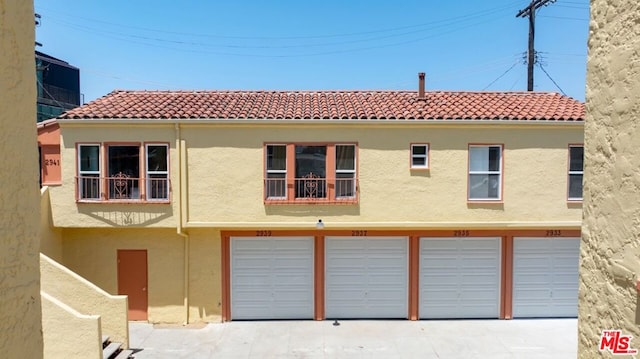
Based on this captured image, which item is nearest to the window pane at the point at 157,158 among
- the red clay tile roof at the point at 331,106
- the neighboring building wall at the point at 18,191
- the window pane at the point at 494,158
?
the red clay tile roof at the point at 331,106

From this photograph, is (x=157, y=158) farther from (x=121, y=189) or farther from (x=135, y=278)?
(x=135, y=278)

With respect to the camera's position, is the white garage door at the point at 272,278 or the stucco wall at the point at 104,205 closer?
the stucco wall at the point at 104,205

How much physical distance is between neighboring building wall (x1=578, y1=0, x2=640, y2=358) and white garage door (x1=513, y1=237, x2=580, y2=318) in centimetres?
1047

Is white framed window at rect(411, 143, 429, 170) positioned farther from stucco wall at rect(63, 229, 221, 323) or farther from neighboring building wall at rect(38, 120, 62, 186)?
neighboring building wall at rect(38, 120, 62, 186)

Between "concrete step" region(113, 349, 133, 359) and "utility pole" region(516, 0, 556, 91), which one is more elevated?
"utility pole" region(516, 0, 556, 91)

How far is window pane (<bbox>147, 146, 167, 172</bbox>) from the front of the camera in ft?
37.7

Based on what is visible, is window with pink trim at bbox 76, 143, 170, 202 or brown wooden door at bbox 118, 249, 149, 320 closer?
window with pink trim at bbox 76, 143, 170, 202

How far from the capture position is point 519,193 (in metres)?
11.5

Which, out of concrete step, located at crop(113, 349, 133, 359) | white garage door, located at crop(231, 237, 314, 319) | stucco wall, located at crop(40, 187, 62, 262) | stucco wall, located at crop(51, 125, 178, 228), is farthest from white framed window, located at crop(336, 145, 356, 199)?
stucco wall, located at crop(40, 187, 62, 262)

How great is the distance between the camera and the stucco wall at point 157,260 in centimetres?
1203

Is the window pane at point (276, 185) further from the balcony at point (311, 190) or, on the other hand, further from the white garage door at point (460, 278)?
the white garage door at point (460, 278)

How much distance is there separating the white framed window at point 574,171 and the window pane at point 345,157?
21.3ft

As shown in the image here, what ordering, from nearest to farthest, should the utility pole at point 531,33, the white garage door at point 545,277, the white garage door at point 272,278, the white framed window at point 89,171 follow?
1. the white framed window at point 89,171
2. the white garage door at point 272,278
3. the white garage door at point 545,277
4. the utility pole at point 531,33

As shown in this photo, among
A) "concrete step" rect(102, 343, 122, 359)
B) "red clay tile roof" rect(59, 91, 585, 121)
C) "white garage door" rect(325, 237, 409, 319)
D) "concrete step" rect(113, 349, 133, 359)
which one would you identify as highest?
"red clay tile roof" rect(59, 91, 585, 121)
